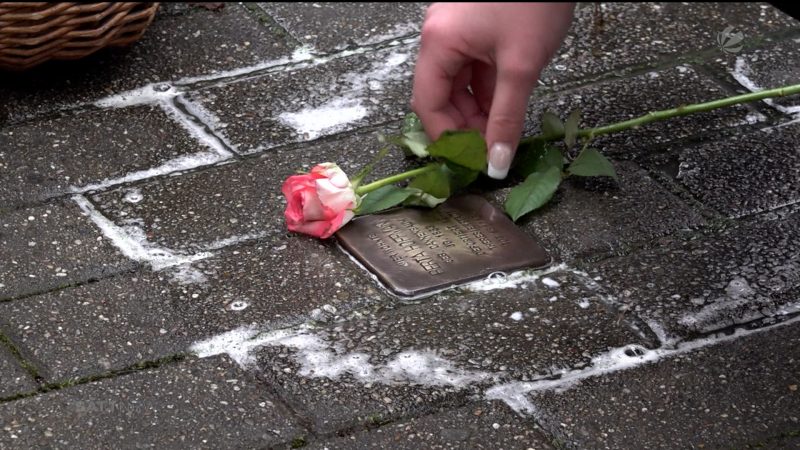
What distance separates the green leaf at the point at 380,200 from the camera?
275 centimetres

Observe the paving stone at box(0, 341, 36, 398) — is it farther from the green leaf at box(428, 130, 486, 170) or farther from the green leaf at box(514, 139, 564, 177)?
the green leaf at box(514, 139, 564, 177)

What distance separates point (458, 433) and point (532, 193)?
2.45 ft

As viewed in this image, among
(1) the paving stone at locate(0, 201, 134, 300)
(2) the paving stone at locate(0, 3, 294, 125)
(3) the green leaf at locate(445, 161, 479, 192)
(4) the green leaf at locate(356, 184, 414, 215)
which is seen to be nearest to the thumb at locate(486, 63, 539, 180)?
(3) the green leaf at locate(445, 161, 479, 192)

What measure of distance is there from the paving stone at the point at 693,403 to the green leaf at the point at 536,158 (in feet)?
2.05

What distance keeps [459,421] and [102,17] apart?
1606 mm

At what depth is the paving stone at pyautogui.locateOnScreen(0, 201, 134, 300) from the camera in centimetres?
257

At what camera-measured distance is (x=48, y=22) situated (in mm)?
3158

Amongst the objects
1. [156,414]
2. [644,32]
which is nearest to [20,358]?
[156,414]

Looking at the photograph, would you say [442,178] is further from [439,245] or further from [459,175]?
[439,245]

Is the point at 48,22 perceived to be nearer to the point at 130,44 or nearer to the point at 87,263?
the point at 130,44

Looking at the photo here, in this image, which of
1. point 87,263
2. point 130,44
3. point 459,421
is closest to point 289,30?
point 130,44

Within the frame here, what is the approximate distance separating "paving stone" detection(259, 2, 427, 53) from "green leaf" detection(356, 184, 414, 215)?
871 millimetres

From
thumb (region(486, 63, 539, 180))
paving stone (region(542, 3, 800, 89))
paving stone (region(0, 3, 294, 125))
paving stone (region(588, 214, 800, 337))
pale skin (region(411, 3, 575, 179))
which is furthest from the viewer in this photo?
paving stone (region(542, 3, 800, 89))

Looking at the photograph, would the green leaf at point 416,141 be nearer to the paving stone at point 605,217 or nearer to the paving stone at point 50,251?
the paving stone at point 605,217
